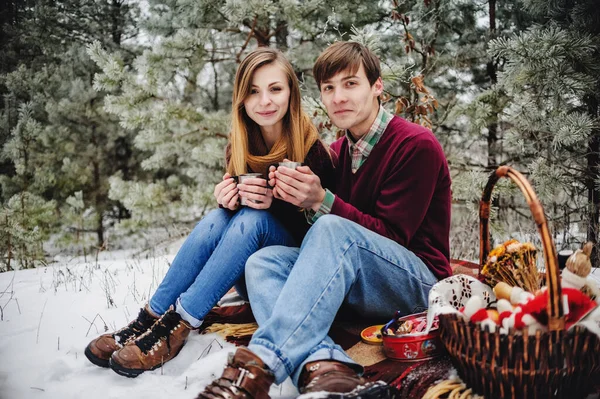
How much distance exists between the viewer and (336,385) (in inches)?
50.4

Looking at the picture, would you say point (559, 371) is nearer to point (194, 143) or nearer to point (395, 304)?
point (395, 304)

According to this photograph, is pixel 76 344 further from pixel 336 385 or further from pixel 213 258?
pixel 336 385

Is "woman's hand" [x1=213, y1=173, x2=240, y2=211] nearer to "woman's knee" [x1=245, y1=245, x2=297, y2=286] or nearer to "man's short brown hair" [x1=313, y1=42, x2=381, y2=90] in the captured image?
"woman's knee" [x1=245, y1=245, x2=297, y2=286]

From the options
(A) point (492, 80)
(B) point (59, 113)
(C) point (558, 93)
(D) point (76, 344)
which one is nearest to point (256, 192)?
(D) point (76, 344)

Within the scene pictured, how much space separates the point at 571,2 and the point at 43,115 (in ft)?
21.2

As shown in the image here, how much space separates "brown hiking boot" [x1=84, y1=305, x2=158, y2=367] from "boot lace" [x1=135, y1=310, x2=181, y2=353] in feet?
0.37

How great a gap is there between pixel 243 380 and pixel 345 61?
1.44 m

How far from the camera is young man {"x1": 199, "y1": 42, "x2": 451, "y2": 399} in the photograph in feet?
4.54

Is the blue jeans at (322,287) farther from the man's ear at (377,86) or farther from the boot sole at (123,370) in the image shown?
the man's ear at (377,86)

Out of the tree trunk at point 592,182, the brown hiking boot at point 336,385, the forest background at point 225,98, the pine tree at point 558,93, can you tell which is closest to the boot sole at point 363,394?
the brown hiking boot at point 336,385

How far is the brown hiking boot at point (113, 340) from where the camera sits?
1777 millimetres

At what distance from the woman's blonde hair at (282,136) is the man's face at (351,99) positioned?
0.95 ft

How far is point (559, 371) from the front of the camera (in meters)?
1.19

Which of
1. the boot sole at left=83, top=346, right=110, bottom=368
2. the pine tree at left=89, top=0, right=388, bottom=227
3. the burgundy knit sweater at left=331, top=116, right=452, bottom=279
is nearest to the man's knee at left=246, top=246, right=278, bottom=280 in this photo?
the burgundy knit sweater at left=331, top=116, right=452, bottom=279
